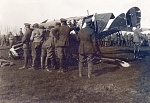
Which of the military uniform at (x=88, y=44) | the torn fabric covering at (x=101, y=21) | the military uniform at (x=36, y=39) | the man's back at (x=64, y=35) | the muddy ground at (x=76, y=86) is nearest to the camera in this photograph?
the muddy ground at (x=76, y=86)

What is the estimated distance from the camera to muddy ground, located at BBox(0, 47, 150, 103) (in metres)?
5.02

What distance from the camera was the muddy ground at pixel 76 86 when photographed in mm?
5020

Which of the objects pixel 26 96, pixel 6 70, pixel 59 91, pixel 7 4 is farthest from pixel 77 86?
pixel 6 70

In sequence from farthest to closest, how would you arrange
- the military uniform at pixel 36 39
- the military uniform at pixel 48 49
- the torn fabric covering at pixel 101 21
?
1. the torn fabric covering at pixel 101 21
2. the military uniform at pixel 36 39
3. the military uniform at pixel 48 49

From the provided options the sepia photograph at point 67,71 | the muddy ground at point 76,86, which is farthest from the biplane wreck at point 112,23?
the muddy ground at point 76,86

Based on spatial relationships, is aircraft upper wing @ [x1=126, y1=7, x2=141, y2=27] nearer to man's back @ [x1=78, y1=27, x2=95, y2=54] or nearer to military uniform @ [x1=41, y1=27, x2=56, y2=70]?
military uniform @ [x1=41, y1=27, x2=56, y2=70]

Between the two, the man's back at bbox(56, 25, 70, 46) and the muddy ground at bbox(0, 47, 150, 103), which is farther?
the man's back at bbox(56, 25, 70, 46)

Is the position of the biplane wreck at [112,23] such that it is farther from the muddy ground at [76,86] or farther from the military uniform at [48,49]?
the muddy ground at [76,86]

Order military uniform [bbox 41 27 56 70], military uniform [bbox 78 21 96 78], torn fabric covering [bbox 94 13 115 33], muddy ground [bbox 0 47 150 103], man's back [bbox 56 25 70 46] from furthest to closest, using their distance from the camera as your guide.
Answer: torn fabric covering [bbox 94 13 115 33] < military uniform [bbox 41 27 56 70] < man's back [bbox 56 25 70 46] < military uniform [bbox 78 21 96 78] < muddy ground [bbox 0 47 150 103]

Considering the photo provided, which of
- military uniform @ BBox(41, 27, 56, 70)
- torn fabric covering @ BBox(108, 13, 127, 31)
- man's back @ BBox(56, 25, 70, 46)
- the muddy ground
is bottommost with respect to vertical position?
the muddy ground

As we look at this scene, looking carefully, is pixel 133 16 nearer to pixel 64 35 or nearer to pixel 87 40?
pixel 64 35

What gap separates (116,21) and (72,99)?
679 cm

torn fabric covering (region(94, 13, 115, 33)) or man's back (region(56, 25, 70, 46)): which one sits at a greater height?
torn fabric covering (region(94, 13, 115, 33))

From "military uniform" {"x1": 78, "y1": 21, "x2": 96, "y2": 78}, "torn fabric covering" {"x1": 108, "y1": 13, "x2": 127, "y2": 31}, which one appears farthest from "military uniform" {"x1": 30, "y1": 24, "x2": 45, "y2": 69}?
"torn fabric covering" {"x1": 108, "y1": 13, "x2": 127, "y2": 31}
